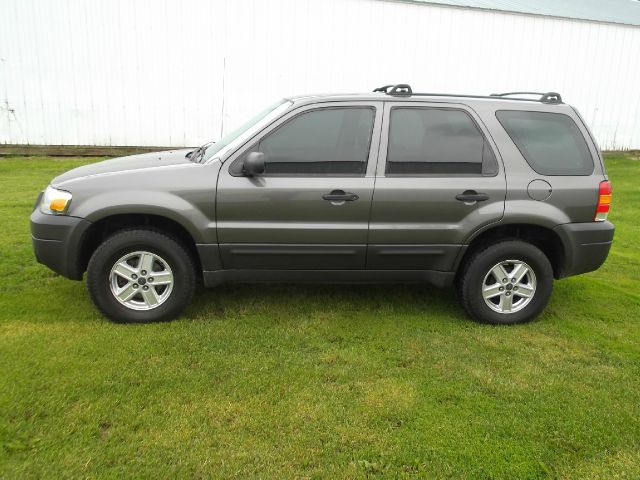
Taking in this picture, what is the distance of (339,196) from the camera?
3.74 m

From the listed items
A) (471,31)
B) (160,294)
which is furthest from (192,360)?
(471,31)

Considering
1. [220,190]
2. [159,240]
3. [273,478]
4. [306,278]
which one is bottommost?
[273,478]

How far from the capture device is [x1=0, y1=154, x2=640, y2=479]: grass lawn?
99.9 inches

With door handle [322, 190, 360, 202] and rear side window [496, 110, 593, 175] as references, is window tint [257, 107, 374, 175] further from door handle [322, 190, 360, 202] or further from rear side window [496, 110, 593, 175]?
rear side window [496, 110, 593, 175]

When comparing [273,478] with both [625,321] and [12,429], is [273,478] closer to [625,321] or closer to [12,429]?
[12,429]

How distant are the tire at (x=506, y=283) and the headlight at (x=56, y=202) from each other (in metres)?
2.98

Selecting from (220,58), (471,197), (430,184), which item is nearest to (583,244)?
(471,197)

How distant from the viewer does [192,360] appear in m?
3.38

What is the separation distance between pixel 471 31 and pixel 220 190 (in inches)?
448

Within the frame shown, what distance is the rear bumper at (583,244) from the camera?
13.0ft

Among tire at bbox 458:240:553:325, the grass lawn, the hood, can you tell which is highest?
the hood

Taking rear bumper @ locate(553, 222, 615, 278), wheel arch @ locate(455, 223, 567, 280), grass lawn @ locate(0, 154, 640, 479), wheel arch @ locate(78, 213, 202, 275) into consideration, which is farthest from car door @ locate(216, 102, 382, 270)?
rear bumper @ locate(553, 222, 615, 278)

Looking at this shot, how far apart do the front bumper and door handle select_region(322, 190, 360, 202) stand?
1.70 metres

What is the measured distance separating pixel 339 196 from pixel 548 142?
5.55ft
